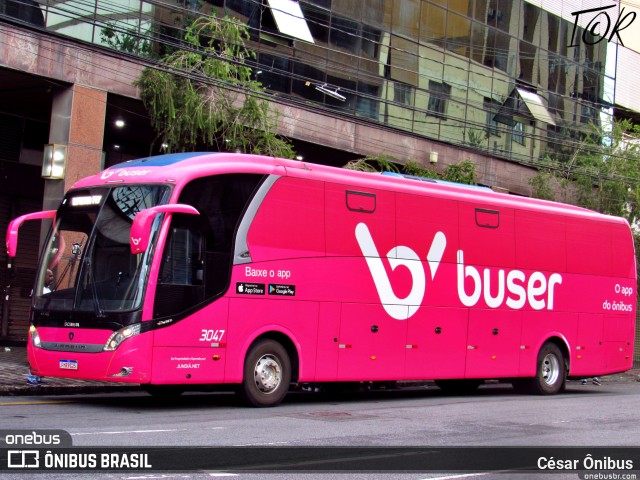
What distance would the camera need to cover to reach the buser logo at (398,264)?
17141mm

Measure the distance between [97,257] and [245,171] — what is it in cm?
270

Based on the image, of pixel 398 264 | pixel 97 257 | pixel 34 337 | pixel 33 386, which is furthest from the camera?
pixel 398 264

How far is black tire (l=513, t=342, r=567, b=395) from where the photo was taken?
20.9 m

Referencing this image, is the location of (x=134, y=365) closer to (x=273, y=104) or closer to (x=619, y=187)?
(x=273, y=104)

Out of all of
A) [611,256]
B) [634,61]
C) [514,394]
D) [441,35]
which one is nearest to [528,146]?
[441,35]

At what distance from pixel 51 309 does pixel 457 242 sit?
8.07m

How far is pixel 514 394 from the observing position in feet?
69.8

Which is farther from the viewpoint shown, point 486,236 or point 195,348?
point 486,236

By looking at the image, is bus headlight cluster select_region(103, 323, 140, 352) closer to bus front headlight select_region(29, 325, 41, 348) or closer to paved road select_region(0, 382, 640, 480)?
paved road select_region(0, 382, 640, 480)

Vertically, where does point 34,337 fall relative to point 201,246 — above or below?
below

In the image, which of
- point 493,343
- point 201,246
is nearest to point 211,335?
point 201,246

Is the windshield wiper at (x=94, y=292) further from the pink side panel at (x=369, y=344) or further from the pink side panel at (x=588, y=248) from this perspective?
the pink side panel at (x=588, y=248)

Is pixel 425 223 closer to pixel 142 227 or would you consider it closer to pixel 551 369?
pixel 551 369

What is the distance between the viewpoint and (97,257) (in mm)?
14156
